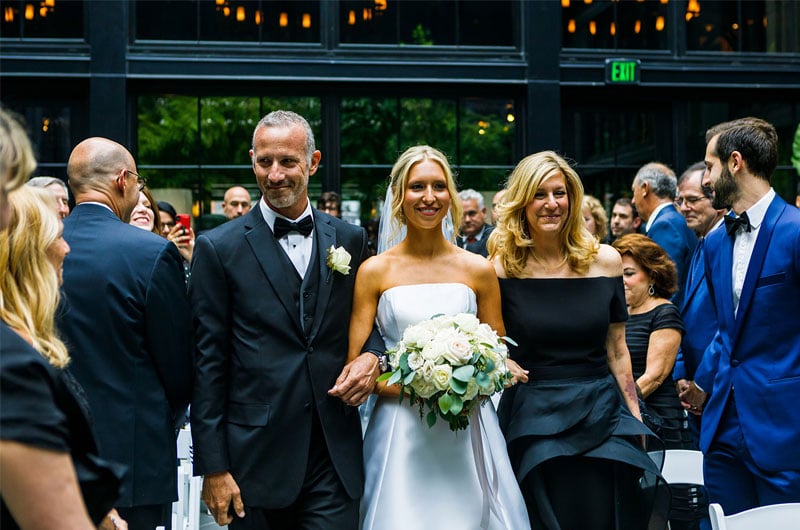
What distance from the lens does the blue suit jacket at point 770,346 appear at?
4418mm

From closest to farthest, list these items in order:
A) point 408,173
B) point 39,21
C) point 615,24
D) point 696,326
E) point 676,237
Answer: point 408,173 → point 696,326 → point 676,237 → point 39,21 → point 615,24

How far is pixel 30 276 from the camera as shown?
234 centimetres

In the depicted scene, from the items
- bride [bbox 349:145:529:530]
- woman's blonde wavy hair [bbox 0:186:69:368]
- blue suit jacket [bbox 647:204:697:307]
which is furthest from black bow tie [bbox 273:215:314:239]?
blue suit jacket [bbox 647:204:697:307]

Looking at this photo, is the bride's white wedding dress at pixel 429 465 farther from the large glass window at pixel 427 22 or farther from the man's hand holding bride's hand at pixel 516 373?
the large glass window at pixel 427 22

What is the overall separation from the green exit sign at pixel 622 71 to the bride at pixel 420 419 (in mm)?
7779

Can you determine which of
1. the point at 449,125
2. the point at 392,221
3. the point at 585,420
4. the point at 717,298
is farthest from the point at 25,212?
the point at 449,125

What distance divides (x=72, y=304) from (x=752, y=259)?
125 inches

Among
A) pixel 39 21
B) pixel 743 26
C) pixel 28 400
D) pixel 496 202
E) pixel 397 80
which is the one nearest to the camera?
pixel 28 400

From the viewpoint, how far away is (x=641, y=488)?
4.45m

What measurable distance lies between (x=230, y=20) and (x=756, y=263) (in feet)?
27.4

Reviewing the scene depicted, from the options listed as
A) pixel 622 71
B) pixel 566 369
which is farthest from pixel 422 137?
pixel 566 369

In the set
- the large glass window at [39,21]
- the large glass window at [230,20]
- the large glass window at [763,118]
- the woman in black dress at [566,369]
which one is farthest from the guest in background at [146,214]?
the large glass window at [763,118]

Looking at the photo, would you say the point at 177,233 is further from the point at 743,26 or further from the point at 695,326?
the point at 743,26

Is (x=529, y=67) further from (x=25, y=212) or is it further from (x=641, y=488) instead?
(x=25, y=212)
